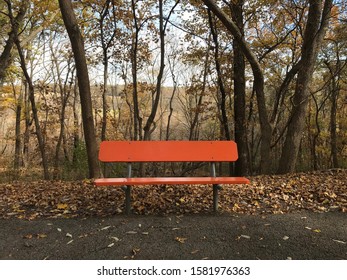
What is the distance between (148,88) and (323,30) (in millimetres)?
9506

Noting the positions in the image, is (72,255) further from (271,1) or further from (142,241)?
(271,1)

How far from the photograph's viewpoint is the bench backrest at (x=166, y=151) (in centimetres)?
431

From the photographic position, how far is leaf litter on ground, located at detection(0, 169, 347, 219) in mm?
4125

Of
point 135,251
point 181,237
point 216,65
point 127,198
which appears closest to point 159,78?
point 216,65

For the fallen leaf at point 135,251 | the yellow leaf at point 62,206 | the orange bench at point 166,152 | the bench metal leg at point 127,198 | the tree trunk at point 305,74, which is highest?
the tree trunk at point 305,74

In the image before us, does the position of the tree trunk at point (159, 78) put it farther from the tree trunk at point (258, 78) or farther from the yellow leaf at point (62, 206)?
the yellow leaf at point (62, 206)

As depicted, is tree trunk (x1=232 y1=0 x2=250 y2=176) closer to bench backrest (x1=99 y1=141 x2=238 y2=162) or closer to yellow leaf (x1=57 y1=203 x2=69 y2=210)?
bench backrest (x1=99 y1=141 x2=238 y2=162)

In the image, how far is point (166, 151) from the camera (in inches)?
173

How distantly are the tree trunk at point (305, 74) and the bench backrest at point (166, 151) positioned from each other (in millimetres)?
2780

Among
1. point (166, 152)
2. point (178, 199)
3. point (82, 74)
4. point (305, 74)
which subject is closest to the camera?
point (166, 152)

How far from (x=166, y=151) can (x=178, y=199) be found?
735 mm

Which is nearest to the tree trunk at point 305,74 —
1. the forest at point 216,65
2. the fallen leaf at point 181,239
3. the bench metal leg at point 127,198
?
the forest at point 216,65

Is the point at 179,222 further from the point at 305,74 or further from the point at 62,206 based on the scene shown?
the point at 305,74

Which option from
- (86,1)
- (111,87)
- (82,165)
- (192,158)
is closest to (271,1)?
(86,1)
